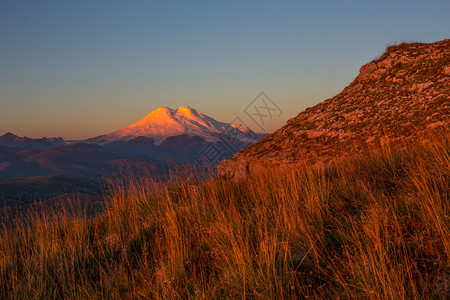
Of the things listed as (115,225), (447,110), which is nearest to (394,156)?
(447,110)

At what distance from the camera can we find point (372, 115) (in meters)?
6.54

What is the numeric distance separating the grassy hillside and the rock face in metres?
0.98

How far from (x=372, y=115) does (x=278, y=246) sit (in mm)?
4931

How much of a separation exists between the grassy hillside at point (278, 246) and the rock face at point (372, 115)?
3.21 ft

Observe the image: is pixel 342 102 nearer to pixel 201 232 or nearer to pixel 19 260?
pixel 201 232

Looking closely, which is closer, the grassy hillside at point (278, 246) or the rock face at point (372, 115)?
the grassy hillside at point (278, 246)

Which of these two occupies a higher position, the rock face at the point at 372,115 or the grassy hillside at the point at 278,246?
the rock face at the point at 372,115

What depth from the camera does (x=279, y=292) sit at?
233 centimetres

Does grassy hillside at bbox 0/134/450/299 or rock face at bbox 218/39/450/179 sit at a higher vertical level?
rock face at bbox 218/39/450/179

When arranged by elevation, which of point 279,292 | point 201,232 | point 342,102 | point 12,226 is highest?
point 342,102

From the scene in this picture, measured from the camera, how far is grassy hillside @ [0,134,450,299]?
7.45 feet

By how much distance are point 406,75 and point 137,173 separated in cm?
715

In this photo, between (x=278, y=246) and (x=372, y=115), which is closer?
(x=278, y=246)

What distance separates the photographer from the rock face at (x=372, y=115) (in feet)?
18.8
